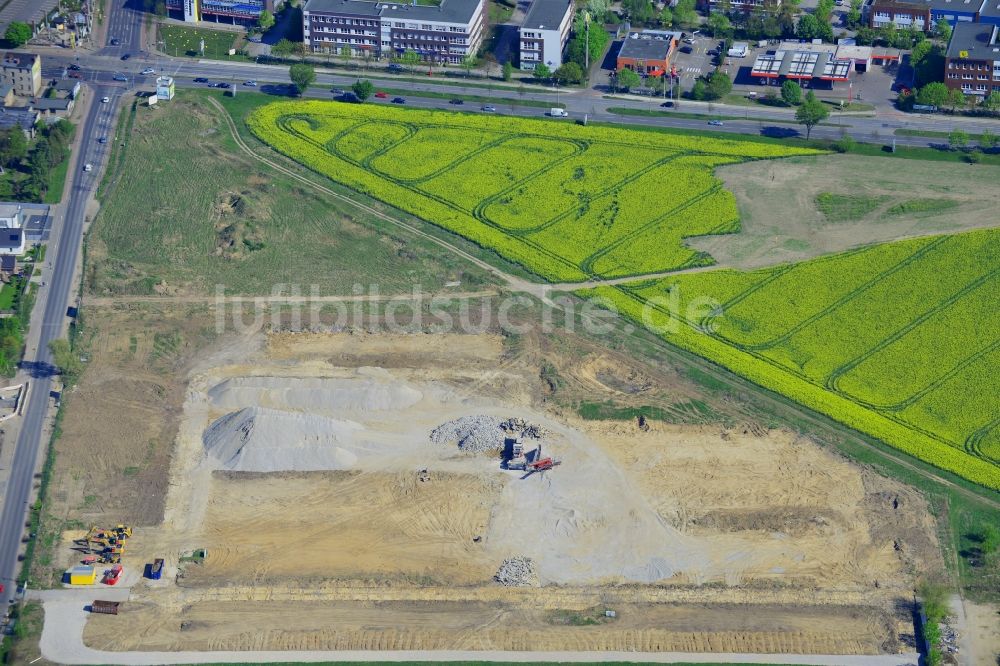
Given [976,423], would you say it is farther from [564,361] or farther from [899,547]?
[564,361]

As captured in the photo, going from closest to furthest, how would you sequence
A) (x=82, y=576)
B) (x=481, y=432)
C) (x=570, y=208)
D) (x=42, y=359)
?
(x=82, y=576), (x=481, y=432), (x=42, y=359), (x=570, y=208)

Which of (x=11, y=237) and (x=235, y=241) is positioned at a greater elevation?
(x=235, y=241)

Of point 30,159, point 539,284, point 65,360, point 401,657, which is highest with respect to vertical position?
point 30,159

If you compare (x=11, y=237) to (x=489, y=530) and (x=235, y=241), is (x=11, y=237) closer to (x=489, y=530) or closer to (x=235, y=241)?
(x=235, y=241)

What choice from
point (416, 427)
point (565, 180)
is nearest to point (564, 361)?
point (416, 427)

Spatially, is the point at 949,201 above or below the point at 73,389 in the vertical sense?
above

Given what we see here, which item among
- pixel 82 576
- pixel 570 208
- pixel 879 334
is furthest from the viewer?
pixel 570 208

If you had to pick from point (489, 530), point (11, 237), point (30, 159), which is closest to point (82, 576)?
point (489, 530)

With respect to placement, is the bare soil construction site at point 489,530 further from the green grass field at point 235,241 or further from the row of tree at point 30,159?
the row of tree at point 30,159

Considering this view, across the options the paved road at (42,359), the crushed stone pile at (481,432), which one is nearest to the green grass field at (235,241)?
the paved road at (42,359)
